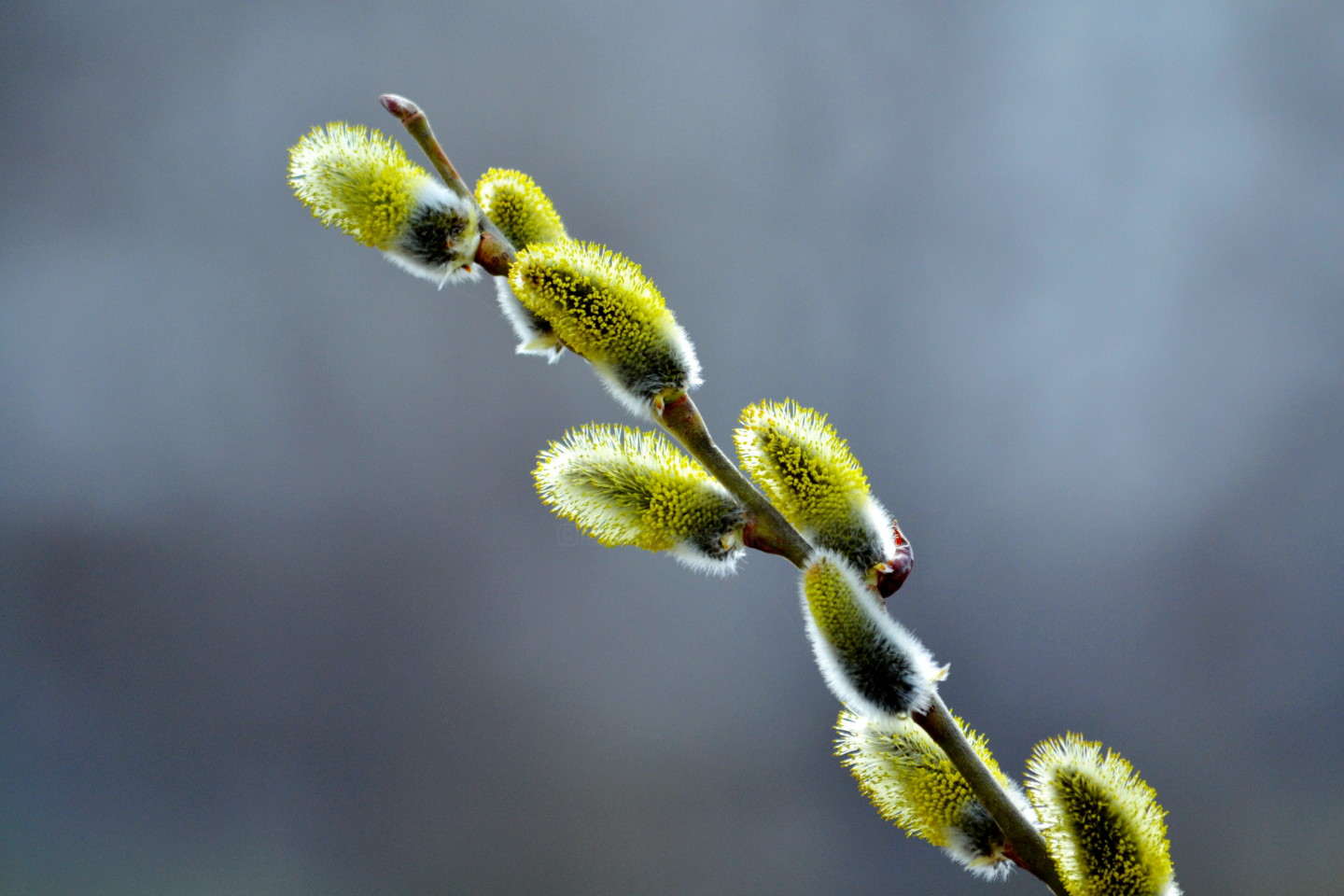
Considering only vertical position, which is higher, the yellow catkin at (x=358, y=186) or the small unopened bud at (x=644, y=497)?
the yellow catkin at (x=358, y=186)

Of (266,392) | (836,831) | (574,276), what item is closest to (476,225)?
(574,276)

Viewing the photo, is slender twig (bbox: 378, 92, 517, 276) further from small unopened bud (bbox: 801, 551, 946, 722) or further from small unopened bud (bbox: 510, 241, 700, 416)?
small unopened bud (bbox: 801, 551, 946, 722)

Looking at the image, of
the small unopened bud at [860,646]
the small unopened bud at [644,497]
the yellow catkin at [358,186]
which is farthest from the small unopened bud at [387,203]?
the small unopened bud at [860,646]

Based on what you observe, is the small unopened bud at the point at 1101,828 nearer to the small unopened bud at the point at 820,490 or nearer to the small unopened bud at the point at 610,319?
the small unopened bud at the point at 820,490

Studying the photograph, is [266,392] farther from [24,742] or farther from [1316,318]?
[1316,318]

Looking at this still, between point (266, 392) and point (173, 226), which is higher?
point (173, 226)

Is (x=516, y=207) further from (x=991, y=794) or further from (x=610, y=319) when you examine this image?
(x=991, y=794)

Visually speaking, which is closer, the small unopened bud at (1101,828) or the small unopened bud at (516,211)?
the small unopened bud at (1101,828)
